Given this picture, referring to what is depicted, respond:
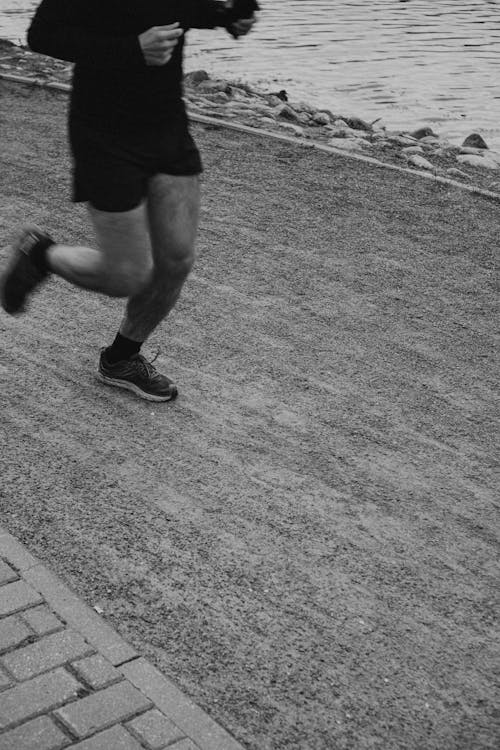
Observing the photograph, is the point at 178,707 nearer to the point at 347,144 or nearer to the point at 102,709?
the point at 102,709

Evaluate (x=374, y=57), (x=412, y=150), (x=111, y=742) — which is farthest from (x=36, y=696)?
(x=374, y=57)

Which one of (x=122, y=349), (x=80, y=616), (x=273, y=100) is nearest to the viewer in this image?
(x=80, y=616)

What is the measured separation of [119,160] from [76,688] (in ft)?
6.86

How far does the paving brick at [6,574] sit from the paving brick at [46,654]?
335mm

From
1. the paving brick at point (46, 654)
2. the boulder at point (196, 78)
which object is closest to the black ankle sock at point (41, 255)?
the paving brick at point (46, 654)

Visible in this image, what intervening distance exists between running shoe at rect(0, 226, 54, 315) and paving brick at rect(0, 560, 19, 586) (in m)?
1.51

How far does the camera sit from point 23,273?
4.67 m

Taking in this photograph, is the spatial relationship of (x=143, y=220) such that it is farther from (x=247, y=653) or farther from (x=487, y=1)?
(x=487, y=1)

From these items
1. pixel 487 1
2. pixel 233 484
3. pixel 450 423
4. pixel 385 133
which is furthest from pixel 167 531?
pixel 487 1

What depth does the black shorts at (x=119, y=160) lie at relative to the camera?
4.12 metres

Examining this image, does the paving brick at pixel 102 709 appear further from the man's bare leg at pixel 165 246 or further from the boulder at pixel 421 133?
the boulder at pixel 421 133

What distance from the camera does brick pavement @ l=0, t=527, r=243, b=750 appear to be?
9.45ft

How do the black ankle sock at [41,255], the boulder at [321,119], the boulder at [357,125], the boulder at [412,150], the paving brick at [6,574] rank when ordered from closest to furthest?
the paving brick at [6,574]
the black ankle sock at [41,255]
the boulder at [412,150]
the boulder at [321,119]
the boulder at [357,125]

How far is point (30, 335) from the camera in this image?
5559 millimetres
